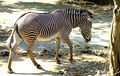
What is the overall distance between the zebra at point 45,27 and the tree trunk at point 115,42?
238 centimetres

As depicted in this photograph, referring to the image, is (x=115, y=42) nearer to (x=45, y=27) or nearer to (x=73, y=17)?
(x=45, y=27)

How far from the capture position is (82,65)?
30.3ft

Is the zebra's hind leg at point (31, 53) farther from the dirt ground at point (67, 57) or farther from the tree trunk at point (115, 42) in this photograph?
the tree trunk at point (115, 42)

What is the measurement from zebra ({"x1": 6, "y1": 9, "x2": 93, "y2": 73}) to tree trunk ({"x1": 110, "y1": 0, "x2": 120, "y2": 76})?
→ 7.81 feet

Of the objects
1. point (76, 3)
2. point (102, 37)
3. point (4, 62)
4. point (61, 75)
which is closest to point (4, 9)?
point (76, 3)

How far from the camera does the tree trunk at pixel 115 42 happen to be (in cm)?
629

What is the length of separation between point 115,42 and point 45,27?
2.77 meters

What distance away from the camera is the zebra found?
28.2 feet

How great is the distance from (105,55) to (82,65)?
4.36 ft

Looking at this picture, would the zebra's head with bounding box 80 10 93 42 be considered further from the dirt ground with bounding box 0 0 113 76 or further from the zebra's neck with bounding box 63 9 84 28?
the dirt ground with bounding box 0 0 113 76

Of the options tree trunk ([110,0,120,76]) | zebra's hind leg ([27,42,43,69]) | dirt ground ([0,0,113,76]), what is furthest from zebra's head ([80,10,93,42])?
tree trunk ([110,0,120,76])

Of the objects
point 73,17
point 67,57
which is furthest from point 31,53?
point 73,17

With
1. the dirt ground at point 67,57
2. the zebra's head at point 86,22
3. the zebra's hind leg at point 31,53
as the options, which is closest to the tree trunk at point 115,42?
the dirt ground at point 67,57

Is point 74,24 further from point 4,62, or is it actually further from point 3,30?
point 3,30
